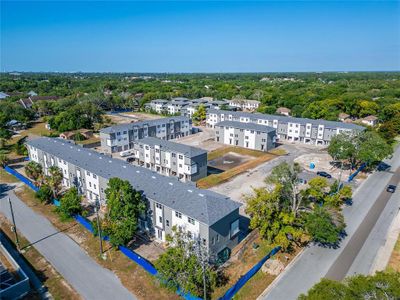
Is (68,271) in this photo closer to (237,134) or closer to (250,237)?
(250,237)

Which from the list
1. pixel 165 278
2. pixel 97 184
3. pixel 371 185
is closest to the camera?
pixel 165 278

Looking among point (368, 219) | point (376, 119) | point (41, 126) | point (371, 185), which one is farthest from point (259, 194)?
point (41, 126)

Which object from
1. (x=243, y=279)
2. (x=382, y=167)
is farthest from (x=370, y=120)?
(x=243, y=279)

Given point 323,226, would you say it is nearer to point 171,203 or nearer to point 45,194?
point 171,203

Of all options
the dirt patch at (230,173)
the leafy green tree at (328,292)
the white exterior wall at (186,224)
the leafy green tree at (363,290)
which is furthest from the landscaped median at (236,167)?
the leafy green tree at (363,290)

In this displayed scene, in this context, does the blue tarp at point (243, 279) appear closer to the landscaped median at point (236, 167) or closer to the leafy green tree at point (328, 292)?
the leafy green tree at point (328, 292)

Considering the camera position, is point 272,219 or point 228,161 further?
point 228,161
